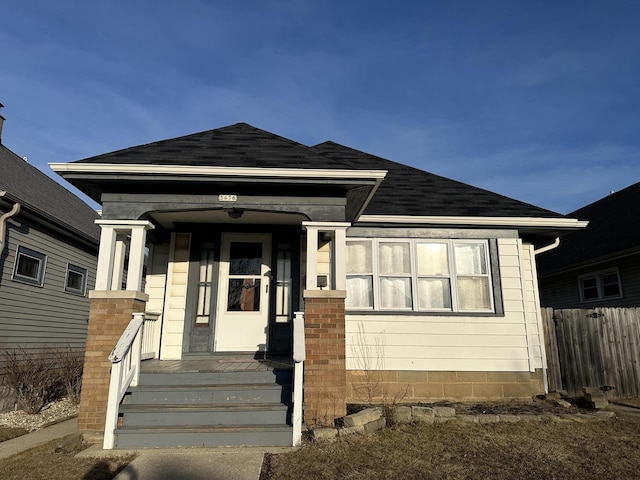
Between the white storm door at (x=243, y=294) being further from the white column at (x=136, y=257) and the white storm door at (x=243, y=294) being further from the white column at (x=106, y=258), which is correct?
the white column at (x=106, y=258)

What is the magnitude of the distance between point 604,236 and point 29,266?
15335 mm

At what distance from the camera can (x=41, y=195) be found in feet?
36.8

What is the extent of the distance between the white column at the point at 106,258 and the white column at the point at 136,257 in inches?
9.8

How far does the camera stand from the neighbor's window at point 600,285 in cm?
1196

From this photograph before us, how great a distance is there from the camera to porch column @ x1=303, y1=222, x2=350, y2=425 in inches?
206

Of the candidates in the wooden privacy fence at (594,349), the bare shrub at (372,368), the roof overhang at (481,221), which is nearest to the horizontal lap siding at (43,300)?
the bare shrub at (372,368)

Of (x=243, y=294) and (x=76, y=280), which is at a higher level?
(x=76, y=280)

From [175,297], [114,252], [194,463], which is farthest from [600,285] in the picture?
[114,252]

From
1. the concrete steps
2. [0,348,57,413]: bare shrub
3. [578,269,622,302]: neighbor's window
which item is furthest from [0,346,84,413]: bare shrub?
[578,269,622,302]: neighbor's window

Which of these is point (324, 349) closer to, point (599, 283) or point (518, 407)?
point (518, 407)

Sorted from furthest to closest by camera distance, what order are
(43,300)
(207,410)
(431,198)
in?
1. (43,300)
2. (431,198)
3. (207,410)

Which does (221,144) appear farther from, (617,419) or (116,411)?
(617,419)

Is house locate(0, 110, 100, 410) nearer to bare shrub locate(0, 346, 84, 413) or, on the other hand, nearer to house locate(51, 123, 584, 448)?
bare shrub locate(0, 346, 84, 413)

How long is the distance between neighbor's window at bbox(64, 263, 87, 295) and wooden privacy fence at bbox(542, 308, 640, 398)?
11316mm
